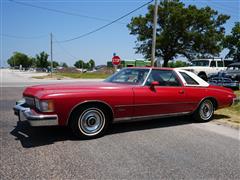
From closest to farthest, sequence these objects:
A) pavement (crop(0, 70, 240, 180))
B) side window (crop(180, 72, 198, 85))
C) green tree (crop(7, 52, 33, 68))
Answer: pavement (crop(0, 70, 240, 180)) < side window (crop(180, 72, 198, 85)) < green tree (crop(7, 52, 33, 68))

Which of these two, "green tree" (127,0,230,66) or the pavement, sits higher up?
"green tree" (127,0,230,66)

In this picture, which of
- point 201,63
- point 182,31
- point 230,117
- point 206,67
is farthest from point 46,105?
point 182,31

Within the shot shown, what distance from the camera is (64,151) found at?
4.14m

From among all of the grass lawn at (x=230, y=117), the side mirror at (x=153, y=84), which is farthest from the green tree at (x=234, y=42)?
the side mirror at (x=153, y=84)

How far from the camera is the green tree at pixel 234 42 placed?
43000 millimetres

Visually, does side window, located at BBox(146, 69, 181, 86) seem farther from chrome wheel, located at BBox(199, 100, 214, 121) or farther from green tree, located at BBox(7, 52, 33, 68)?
green tree, located at BBox(7, 52, 33, 68)

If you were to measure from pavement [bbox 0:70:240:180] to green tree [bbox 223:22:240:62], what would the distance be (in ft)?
138

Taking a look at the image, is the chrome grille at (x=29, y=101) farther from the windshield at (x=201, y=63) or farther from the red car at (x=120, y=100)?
the windshield at (x=201, y=63)

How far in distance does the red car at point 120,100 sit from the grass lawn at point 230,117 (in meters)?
0.45

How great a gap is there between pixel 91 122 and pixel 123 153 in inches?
40.8

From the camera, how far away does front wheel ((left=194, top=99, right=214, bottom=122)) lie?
6379 millimetres

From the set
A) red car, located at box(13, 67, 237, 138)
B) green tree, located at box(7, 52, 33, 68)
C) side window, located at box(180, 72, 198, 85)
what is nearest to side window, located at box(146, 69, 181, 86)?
red car, located at box(13, 67, 237, 138)

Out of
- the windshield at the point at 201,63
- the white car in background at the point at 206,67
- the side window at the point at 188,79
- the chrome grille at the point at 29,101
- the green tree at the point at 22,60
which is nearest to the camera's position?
the chrome grille at the point at 29,101

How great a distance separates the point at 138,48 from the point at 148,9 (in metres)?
6.44
